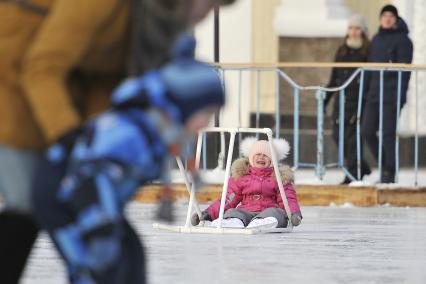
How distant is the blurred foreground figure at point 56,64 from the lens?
4.49m

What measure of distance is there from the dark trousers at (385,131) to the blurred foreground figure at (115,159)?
36.7 feet

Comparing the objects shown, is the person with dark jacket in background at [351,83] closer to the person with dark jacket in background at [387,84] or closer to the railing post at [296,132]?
the person with dark jacket in background at [387,84]

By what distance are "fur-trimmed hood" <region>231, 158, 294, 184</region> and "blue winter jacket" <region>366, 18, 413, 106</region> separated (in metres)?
3.94

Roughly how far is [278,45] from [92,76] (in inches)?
560

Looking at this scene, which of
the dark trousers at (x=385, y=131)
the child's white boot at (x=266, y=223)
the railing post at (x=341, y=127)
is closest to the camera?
the child's white boot at (x=266, y=223)

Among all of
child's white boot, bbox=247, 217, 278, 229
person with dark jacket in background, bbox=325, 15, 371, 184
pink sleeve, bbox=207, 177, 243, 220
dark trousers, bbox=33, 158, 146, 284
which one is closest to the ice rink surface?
child's white boot, bbox=247, 217, 278, 229

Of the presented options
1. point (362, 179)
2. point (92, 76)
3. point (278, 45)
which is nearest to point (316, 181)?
point (362, 179)

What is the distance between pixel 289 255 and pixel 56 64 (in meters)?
5.06

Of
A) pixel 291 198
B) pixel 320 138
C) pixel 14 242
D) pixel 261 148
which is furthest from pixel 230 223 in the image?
pixel 14 242

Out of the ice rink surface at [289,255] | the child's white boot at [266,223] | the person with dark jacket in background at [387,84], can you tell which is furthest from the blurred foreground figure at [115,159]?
the person with dark jacket in background at [387,84]

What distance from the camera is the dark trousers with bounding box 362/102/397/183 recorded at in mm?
15453

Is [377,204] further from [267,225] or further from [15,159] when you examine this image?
[15,159]

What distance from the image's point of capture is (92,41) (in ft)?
Answer: 15.0

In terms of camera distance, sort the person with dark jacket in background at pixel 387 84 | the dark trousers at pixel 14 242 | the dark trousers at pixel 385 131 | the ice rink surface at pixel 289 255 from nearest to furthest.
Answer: the dark trousers at pixel 14 242, the ice rink surface at pixel 289 255, the person with dark jacket in background at pixel 387 84, the dark trousers at pixel 385 131
